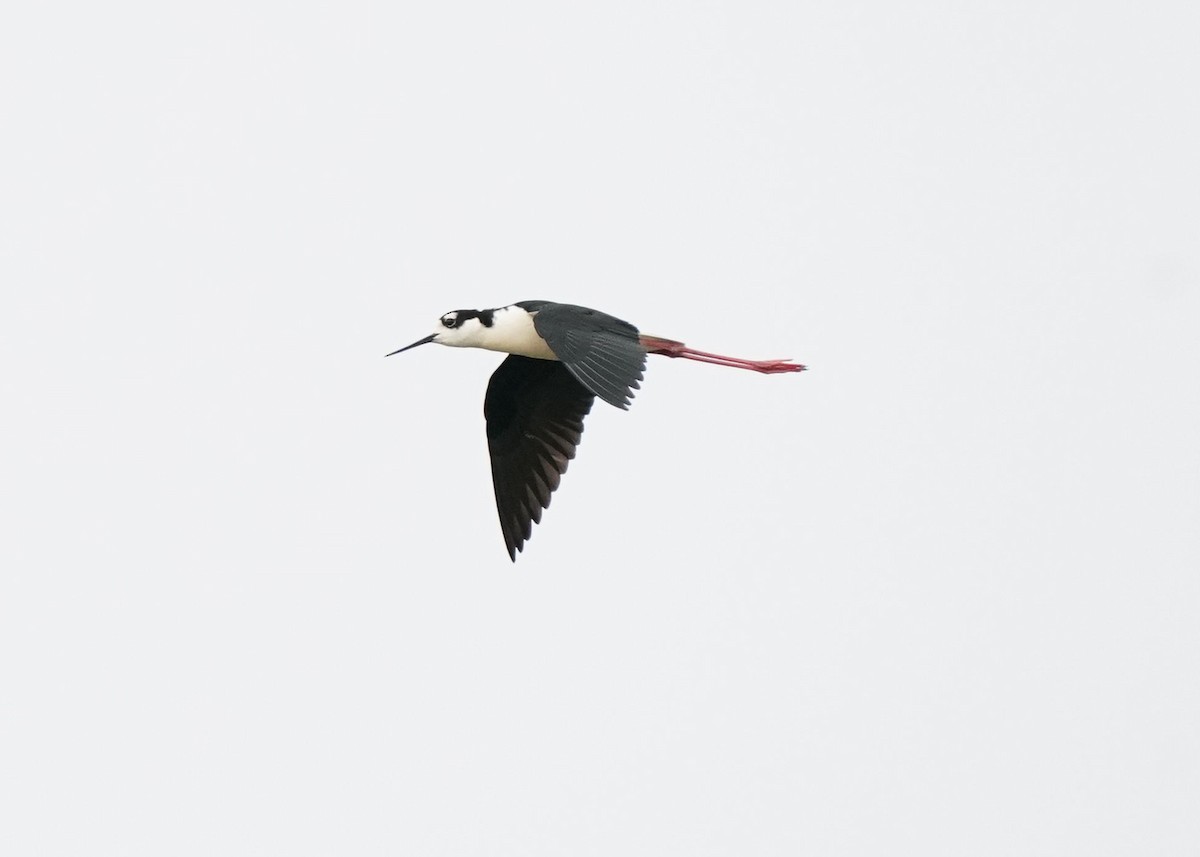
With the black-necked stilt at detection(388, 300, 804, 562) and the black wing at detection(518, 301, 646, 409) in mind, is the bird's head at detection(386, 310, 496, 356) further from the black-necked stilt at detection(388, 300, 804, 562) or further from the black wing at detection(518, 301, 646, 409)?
the black wing at detection(518, 301, 646, 409)

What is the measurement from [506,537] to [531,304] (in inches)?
56.3

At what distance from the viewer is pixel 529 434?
1216cm

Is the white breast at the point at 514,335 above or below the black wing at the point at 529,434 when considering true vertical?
above

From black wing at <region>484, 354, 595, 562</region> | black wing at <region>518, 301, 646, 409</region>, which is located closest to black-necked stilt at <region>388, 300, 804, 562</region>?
black wing at <region>484, 354, 595, 562</region>

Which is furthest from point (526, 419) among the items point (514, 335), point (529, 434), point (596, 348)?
point (596, 348)

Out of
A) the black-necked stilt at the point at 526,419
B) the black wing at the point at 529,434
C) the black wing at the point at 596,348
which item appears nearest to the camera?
the black wing at the point at 596,348

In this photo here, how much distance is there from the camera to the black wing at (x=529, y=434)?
12.1 meters

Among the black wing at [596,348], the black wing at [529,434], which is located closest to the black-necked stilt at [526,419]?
the black wing at [529,434]

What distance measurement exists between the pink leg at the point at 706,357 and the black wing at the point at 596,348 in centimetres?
96

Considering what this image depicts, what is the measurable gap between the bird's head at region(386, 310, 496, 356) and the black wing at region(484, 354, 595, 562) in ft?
1.12

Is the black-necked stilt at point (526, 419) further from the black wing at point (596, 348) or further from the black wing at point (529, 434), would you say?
the black wing at point (596, 348)

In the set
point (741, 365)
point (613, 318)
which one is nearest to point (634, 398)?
point (613, 318)

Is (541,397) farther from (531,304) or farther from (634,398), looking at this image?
(634,398)

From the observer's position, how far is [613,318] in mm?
11250
